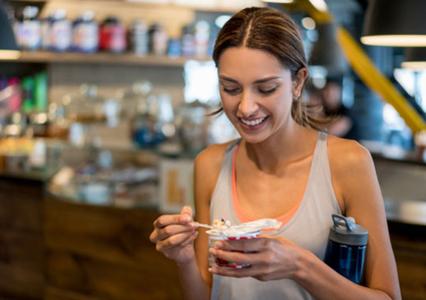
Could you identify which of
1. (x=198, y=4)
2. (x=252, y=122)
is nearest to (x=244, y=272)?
(x=252, y=122)

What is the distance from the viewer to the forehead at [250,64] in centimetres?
196

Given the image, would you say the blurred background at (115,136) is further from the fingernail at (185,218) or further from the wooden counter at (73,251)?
the fingernail at (185,218)

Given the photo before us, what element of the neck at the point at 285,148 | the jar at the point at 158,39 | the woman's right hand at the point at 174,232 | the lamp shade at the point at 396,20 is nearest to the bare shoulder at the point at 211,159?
the neck at the point at 285,148

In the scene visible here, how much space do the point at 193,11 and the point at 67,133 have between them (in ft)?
6.62

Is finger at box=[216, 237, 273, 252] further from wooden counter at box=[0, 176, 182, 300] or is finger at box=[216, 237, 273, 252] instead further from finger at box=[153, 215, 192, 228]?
wooden counter at box=[0, 176, 182, 300]

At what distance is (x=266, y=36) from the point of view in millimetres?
1994

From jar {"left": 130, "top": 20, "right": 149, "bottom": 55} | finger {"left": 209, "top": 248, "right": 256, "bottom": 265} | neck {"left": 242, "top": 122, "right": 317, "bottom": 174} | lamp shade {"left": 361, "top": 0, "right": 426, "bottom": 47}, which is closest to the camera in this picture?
finger {"left": 209, "top": 248, "right": 256, "bottom": 265}

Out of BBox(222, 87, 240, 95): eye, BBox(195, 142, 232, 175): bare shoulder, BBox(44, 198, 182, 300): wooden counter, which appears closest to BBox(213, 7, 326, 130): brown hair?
BBox(222, 87, 240, 95): eye

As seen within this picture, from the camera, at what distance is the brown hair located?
198 cm

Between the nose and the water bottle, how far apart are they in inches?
13.1

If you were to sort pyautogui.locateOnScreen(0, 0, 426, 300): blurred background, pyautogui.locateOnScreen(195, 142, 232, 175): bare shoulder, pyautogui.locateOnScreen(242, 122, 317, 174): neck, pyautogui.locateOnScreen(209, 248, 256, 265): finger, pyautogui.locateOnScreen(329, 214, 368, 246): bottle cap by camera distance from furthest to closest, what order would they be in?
1. pyautogui.locateOnScreen(0, 0, 426, 300): blurred background
2. pyautogui.locateOnScreen(195, 142, 232, 175): bare shoulder
3. pyautogui.locateOnScreen(242, 122, 317, 174): neck
4. pyautogui.locateOnScreen(329, 214, 368, 246): bottle cap
5. pyautogui.locateOnScreen(209, 248, 256, 265): finger

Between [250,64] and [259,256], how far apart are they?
0.50 metres

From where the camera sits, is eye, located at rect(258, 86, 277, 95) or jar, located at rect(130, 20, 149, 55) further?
jar, located at rect(130, 20, 149, 55)

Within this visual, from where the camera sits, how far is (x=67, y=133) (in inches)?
Answer: 256
